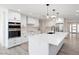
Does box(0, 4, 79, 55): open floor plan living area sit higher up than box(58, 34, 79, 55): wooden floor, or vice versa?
box(0, 4, 79, 55): open floor plan living area

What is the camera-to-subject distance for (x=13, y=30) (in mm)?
7082

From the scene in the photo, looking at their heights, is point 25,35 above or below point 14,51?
above

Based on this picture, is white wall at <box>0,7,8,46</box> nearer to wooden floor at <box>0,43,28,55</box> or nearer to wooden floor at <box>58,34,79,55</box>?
wooden floor at <box>0,43,28,55</box>

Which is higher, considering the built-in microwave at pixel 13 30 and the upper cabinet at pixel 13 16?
the upper cabinet at pixel 13 16

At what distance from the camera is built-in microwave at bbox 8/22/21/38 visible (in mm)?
6647

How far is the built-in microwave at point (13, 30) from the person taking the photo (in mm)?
6647

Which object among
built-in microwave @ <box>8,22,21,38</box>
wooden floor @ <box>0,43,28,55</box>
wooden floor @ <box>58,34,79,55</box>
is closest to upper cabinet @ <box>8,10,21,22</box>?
built-in microwave @ <box>8,22,21,38</box>

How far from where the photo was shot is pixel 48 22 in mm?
13047

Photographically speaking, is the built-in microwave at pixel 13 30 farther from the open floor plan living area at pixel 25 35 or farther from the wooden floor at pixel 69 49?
the wooden floor at pixel 69 49

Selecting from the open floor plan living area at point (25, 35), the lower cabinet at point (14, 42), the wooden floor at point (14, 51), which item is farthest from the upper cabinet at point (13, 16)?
the wooden floor at point (14, 51)

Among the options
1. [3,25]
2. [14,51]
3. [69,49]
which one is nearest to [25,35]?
[3,25]

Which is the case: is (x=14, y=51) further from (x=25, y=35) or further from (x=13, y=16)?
(x=25, y=35)
